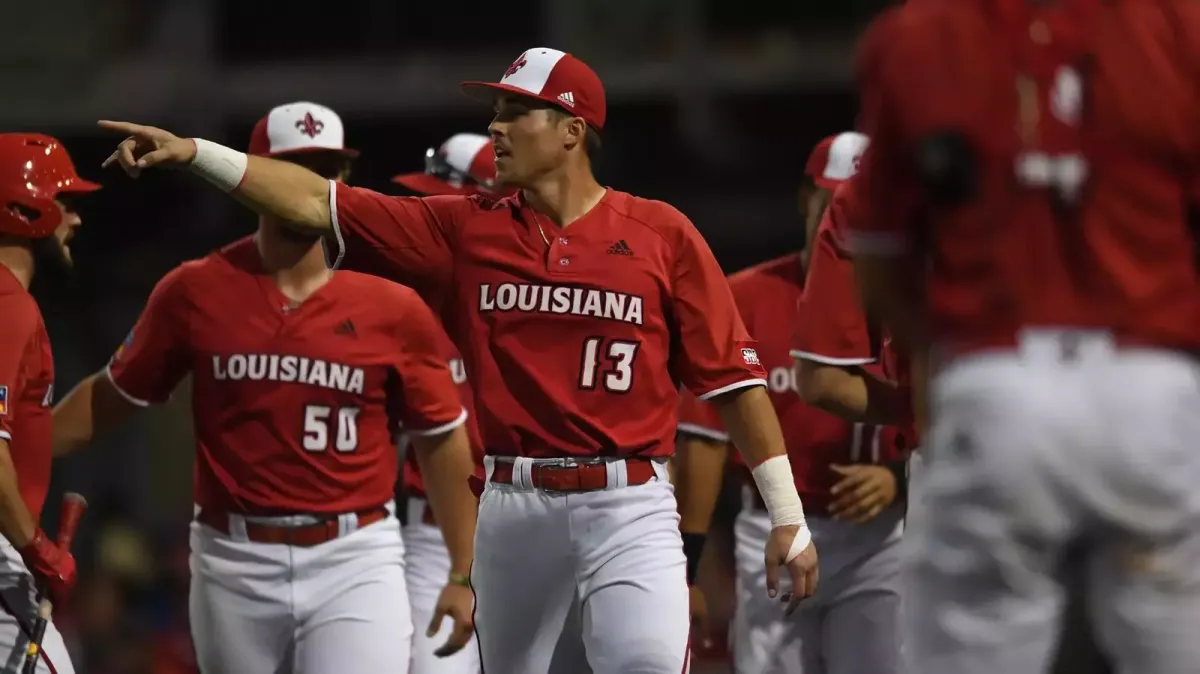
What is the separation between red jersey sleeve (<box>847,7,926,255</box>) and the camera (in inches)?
108

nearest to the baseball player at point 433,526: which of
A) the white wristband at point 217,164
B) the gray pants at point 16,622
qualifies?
the gray pants at point 16,622

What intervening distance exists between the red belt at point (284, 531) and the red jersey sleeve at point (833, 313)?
151cm

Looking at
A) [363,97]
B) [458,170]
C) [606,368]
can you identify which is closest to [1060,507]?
[606,368]

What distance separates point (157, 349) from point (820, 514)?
220 cm

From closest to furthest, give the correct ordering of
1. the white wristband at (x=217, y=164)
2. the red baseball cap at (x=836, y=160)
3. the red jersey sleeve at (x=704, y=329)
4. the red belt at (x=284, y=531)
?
the white wristband at (x=217, y=164), the red jersey sleeve at (x=704, y=329), the red belt at (x=284, y=531), the red baseball cap at (x=836, y=160)

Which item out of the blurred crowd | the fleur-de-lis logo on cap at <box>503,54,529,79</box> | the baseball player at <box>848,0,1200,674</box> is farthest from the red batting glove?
the blurred crowd

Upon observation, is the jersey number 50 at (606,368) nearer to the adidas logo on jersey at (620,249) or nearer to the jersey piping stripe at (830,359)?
the adidas logo on jersey at (620,249)

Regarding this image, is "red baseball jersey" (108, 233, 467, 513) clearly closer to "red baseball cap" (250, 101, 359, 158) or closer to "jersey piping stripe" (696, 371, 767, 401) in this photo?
"red baseball cap" (250, 101, 359, 158)

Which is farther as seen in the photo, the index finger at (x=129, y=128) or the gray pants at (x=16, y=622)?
the gray pants at (x=16, y=622)

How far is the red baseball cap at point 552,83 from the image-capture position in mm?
4781

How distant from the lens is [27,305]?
495cm

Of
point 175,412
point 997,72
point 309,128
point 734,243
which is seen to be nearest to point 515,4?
point 734,243

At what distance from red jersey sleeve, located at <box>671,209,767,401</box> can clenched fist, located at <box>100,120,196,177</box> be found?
1371mm

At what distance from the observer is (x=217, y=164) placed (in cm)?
408
